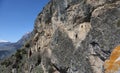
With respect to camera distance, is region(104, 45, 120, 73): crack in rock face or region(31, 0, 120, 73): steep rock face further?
region(31, 0, 120, 73): steep rock face

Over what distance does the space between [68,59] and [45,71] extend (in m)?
8.70

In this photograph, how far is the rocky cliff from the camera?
97.7 ft

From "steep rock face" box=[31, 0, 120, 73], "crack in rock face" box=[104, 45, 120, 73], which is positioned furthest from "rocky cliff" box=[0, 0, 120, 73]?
"crack in rock face" box=[104, 45, 120, 73]

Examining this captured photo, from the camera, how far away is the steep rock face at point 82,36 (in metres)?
29.8

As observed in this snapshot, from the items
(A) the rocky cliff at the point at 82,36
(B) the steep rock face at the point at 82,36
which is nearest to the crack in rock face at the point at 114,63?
(A) the rocky cliff at the point at 82,36

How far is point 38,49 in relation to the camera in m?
52.1

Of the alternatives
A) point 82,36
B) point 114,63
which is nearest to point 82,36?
point 82,36

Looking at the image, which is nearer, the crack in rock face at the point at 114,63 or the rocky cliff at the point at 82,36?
the crack in rock face at the point at 114,63

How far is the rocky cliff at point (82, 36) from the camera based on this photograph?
2978cm

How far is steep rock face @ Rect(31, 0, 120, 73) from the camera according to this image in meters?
29.8

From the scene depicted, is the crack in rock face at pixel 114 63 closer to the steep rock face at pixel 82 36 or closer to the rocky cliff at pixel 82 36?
the rocky cliff at pixel 82 36

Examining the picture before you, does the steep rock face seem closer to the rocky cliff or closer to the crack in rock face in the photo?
the rocky cliff

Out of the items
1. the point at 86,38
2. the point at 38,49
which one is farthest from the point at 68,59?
the point at 38,49

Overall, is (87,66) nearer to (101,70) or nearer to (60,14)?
(101,70)
